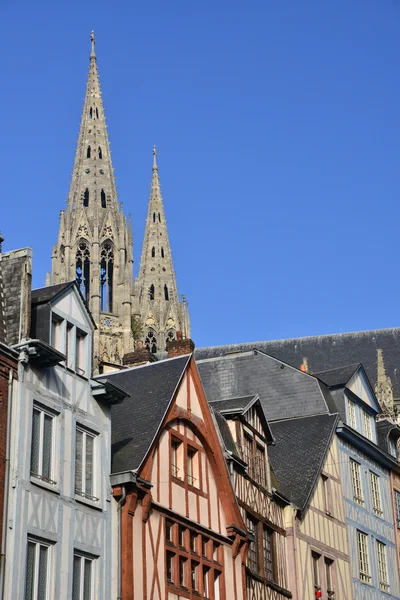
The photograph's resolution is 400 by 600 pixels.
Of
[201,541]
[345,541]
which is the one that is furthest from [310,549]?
[201,541]

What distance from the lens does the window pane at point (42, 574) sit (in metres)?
Answer: 17.2

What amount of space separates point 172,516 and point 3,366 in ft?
17.6

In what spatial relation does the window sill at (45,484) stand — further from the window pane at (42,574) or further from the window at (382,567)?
the window at (382,567)

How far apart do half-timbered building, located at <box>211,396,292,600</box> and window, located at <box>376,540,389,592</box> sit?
225 inches

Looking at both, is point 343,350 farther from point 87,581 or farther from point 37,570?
point 37,570

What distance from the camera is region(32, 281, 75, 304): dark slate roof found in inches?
761

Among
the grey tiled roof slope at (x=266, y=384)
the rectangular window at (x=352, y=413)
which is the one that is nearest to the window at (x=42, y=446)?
the grey tiled roof slope at (x=266, y=384)

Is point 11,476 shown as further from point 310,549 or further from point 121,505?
point 310,549

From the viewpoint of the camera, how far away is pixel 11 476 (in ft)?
56.4

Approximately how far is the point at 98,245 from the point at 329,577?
184 feet

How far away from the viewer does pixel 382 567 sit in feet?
102

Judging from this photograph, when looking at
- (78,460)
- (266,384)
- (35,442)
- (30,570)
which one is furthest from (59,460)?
(266,384)

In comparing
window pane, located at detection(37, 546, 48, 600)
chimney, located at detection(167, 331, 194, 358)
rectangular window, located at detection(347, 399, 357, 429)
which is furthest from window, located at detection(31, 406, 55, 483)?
rectangular window, located at detection(347, 399, 357, 429)

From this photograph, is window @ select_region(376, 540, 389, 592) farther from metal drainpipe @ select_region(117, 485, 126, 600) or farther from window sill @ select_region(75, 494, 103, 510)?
window sill @ select_region(75, 494, 103, 510)
